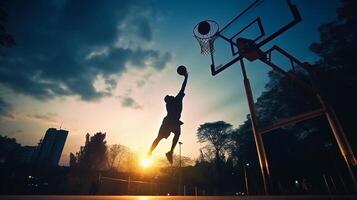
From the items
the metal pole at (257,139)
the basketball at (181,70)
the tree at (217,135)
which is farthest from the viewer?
the tree at (217,135)

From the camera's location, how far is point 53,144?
7869 centimetres

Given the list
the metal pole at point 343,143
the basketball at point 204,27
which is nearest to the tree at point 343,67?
the metal pole at point 343,143

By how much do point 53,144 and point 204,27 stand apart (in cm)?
8956

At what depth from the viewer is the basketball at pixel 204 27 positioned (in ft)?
30.1

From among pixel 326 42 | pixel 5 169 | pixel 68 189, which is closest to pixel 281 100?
pixel 326 42

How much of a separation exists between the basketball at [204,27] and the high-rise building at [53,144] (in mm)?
86518

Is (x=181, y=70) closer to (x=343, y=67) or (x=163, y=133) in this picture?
(x=163, y=133)

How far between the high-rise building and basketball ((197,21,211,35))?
284ft

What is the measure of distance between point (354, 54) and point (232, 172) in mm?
23042

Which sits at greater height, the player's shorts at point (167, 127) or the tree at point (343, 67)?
the tree at point (343, 67)

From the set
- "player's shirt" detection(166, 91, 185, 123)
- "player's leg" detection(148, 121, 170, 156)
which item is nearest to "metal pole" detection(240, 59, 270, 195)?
"player's shirt" detection(166, 91, 185, 123)

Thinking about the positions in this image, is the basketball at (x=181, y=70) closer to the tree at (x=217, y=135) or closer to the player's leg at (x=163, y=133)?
the player's leg at (x=163, y=133)

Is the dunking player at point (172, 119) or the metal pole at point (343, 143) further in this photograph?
the metal pole at point (343, 143)

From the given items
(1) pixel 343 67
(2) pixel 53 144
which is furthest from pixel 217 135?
(2) pixel 53 144
